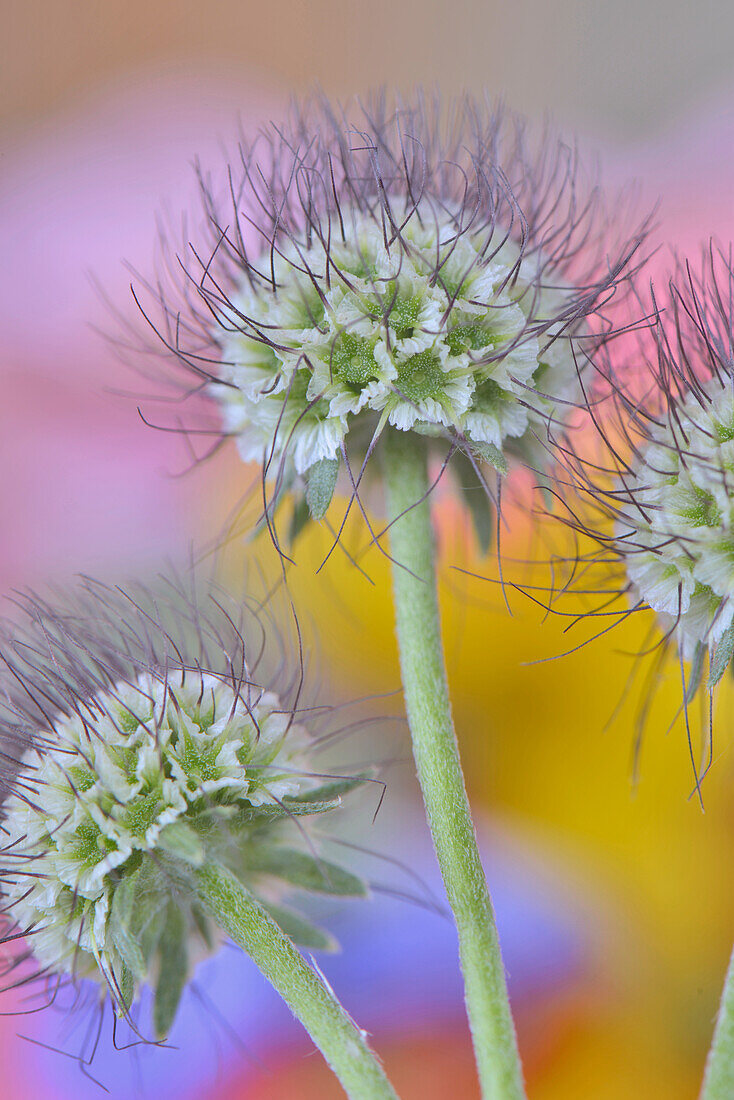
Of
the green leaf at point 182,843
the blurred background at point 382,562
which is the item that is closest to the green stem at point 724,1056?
the green leaf at point 182,843

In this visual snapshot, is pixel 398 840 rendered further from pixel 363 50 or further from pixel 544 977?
pixel 363 50

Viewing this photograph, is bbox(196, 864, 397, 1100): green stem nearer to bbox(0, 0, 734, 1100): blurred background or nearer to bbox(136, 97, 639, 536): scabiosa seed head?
bbox(136, 97, 639, 536): scabiosa seed head

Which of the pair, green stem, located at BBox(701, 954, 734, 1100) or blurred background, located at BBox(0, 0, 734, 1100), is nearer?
green stem, located at BBox(701, 954, 734, 1100)

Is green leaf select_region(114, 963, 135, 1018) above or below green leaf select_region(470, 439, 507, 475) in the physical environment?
below

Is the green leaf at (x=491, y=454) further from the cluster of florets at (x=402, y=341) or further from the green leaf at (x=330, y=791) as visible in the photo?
the green leaf at (x=330, y=791)

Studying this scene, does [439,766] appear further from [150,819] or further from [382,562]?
[382,562]

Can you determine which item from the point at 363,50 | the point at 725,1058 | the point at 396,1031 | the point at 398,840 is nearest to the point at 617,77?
the point at 363,50

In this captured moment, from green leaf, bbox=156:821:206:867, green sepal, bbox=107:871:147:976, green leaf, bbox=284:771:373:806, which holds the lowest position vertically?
green sepal, bbox=107:871:147:976

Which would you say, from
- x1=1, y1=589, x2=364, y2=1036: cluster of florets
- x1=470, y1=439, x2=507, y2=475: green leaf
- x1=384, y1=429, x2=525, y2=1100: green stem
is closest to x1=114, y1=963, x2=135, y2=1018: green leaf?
x1=1, y1=589, x2=364, y2=1036: cluster of florets
